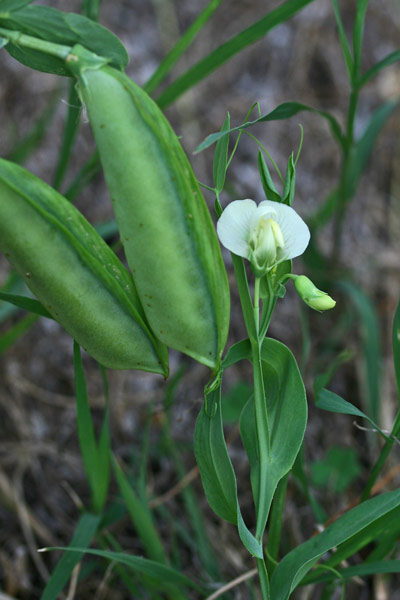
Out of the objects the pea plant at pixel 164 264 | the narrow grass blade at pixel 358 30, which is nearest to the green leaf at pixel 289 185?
the pea plant at pixel 164 264

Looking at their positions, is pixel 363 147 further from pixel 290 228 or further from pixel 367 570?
pixel 367 570

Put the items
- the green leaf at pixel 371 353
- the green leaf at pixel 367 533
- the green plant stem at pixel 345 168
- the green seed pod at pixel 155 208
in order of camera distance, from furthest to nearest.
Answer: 1. the green leaf at pixel 371 353
2. the green plant stem at pixel 345 168
3. the green leaf at pixel 367 533
4. the green seed pod at pixel 155 208

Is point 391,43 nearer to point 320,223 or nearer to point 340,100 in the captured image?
point 340,100

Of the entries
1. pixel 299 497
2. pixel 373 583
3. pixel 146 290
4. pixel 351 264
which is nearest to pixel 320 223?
pixel 351 264

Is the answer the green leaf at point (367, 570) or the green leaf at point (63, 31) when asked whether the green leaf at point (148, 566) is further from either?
the green leaf at point (63, 31)

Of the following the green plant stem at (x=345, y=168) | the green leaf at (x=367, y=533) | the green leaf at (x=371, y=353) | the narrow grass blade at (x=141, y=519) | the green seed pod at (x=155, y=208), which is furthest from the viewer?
the green leaf at (x=371, y=353)

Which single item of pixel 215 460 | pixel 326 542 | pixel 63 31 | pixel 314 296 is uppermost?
pixel 63 31

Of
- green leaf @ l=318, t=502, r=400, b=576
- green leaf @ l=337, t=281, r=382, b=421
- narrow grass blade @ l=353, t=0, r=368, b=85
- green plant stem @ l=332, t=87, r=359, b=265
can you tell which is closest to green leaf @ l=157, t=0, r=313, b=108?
narrow grass blade @ l=353, t=0, r=368, b=85

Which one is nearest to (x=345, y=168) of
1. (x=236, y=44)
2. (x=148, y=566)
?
(x=236, y=44)
